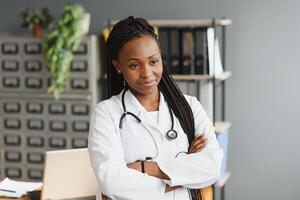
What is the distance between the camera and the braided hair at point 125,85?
1562 millimetres

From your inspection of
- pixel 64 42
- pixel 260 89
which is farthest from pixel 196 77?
pixel 64 42

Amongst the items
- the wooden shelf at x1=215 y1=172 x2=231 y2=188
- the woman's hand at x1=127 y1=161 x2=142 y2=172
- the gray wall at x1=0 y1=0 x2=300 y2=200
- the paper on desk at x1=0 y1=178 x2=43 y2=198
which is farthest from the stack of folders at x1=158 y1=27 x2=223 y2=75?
the woman's hand at x1=127 y1=161 x2=142 y2=172

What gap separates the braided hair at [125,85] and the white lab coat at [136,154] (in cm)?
3

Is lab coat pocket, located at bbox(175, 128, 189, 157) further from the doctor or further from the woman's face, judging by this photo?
the woman's face

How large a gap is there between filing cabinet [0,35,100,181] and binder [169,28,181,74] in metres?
0.63

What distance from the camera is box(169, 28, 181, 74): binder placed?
429 centimetres

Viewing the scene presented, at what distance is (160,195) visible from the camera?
1.58m

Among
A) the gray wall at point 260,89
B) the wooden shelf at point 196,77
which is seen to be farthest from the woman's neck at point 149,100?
the gray wall at point 260,89

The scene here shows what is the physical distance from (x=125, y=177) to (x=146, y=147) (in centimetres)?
10

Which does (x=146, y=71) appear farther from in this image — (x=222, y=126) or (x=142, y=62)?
(x=222, y=126)

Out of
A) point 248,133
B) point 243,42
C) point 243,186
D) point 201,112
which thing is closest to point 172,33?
point 243,42

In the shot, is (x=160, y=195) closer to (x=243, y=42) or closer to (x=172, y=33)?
(x=172, y=33)

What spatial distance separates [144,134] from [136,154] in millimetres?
60

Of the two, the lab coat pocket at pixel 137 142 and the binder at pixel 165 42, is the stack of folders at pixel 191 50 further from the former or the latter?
the lab coat pocket at pixel 137 142
